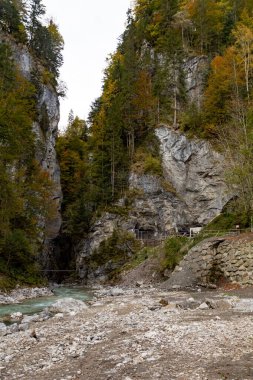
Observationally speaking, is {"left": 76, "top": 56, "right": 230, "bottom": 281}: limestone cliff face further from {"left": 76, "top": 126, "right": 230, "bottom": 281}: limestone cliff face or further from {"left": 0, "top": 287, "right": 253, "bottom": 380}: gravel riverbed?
{"left": 0, "top": 287, "right": 253, "bottom": 380}: gravel riverbed

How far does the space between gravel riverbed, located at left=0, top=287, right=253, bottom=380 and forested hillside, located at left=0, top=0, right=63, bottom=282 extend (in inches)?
655

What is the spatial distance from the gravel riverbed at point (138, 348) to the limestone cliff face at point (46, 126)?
37.1 meters

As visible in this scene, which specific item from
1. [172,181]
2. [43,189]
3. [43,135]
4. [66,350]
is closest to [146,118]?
[172,181]

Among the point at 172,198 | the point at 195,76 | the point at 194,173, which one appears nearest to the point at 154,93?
the point at 195,76

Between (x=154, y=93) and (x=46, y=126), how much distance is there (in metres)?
16.1

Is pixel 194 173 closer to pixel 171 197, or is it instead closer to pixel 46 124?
pixel 171 197

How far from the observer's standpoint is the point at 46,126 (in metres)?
50.8

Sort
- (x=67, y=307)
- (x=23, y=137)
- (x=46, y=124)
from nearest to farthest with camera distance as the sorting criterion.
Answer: (x=67, y=307) → (x=23, y=137) → (x=46, y=124)

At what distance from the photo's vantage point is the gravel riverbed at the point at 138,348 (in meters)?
6.24

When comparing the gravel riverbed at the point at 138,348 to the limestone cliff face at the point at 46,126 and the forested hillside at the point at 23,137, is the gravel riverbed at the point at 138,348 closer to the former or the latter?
the forested hillside at the point at 23,137

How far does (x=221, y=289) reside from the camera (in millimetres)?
20172

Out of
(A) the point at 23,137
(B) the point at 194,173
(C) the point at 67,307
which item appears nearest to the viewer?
(C) the point at 67,307

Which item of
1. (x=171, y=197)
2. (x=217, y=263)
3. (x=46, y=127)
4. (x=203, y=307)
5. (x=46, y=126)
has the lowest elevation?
(x=203, y=307)

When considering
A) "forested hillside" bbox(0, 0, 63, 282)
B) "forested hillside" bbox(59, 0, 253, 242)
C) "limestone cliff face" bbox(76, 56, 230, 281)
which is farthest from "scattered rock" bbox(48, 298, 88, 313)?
"forested hillside" bbox(59, 0, 253, 242)
